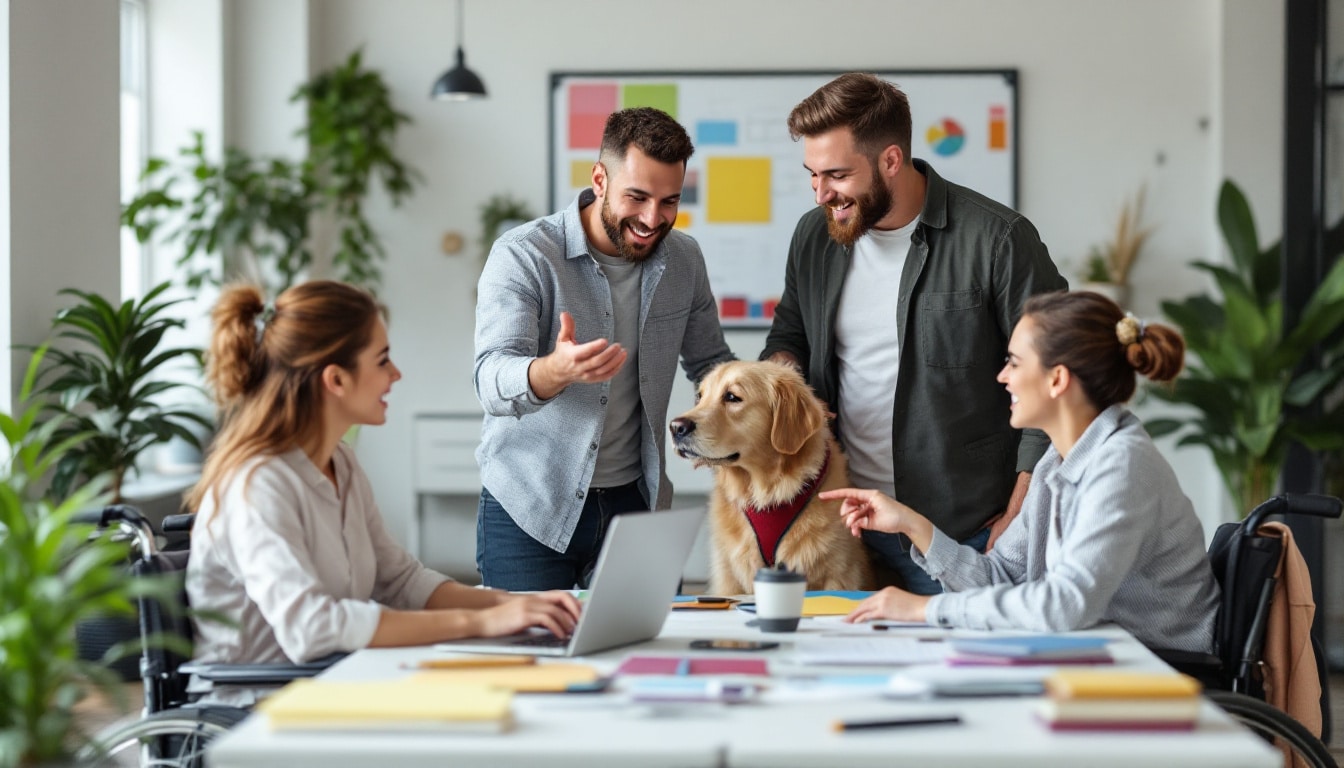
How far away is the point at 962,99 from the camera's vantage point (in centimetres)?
572

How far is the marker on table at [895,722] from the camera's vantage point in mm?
1294

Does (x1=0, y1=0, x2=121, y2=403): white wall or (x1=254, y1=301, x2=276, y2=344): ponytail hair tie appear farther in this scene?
(x1=0, y1=0, x2=121, y2=403): white wall

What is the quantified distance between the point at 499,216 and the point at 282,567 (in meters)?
4.28

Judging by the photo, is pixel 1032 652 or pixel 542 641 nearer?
pixel 1032 652

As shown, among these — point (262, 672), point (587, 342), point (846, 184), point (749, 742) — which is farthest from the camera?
point (846, 184)

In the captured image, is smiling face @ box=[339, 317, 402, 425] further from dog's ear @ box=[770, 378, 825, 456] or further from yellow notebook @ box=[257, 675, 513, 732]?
dog's ear @ box=[770, 378, 825, 456]

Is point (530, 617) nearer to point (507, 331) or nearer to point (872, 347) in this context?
point (507, 331)

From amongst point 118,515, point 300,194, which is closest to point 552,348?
point 118,515

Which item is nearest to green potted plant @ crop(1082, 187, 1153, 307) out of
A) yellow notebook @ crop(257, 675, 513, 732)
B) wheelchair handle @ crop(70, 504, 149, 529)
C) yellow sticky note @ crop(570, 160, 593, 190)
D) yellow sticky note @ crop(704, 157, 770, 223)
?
yellow sticky note @ crop(704, 157, 770, 223)

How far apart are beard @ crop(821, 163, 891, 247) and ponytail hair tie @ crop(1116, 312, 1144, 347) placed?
28.3 inches

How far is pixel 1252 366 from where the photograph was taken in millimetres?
4496

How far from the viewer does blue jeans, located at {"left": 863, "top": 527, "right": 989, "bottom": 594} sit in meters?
2.56

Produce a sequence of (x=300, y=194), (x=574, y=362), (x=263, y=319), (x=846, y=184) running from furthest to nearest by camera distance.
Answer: (x=300, y=194) < (x=846, y=184) < (x=574, y=362) < (x=263, y=319)

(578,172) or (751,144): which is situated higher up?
(751,144)
